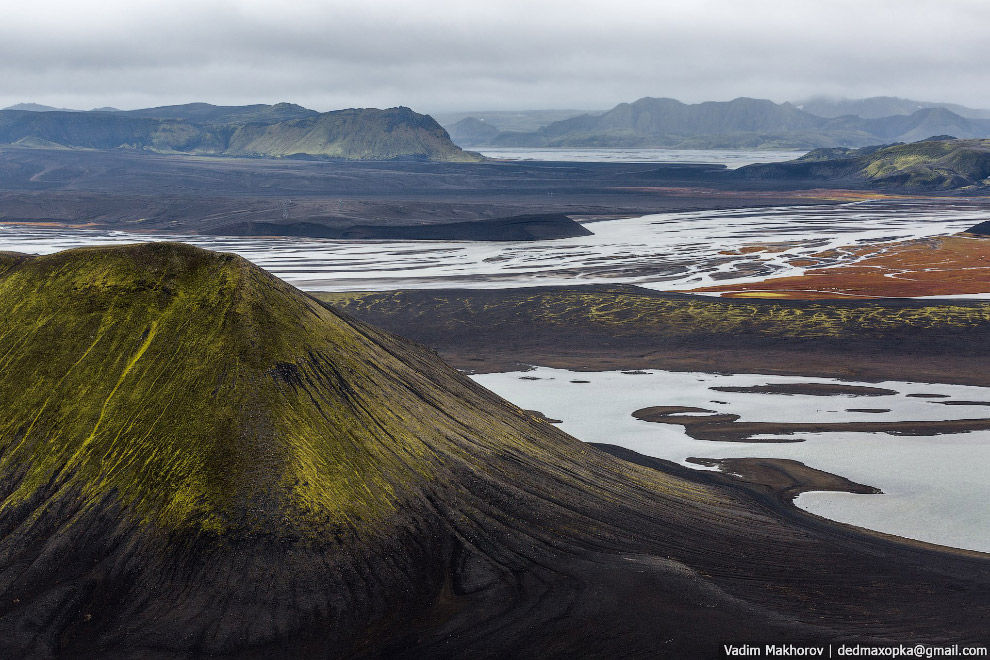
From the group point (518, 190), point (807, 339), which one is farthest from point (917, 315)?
point (518, 190)

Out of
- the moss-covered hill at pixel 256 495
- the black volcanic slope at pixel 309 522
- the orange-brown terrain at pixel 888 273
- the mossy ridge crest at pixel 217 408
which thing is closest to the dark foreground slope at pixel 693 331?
the orange-brown terrain at pixel 888 273

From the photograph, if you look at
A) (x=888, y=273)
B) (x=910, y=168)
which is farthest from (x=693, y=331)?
(x=910, y=168)

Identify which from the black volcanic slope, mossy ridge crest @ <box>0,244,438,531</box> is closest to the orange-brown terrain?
the black volcanic slope

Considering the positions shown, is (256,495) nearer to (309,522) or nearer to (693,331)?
(309,522)

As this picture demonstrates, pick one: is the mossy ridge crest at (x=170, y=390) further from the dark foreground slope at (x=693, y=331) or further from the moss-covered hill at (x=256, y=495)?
the dark foreground slope at (x=693, y=331)

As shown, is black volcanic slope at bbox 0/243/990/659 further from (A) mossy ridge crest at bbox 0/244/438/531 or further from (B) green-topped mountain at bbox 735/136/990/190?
(B) green-topped mountain at bbox 735/136/990/190

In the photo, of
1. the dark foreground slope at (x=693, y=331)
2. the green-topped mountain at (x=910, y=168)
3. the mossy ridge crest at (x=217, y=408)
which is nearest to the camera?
the mossy ridge crest at (x=217, y=408)
